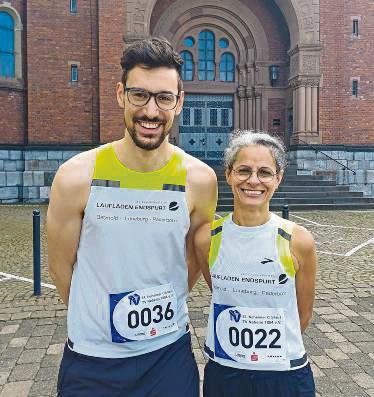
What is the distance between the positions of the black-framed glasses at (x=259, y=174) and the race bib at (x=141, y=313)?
61 cm

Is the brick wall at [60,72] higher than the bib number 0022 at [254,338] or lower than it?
higher

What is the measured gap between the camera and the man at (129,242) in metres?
1.91

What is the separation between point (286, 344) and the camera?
77.0 inches

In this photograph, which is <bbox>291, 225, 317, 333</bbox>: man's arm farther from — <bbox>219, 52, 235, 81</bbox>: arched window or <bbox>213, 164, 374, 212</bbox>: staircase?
<bbox>219, 52, 235, 81</bbox>: arched window

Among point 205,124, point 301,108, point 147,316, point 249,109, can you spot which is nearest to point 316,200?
point 301,108

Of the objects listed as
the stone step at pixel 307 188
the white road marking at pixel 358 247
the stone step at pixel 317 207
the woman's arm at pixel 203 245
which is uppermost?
the woman's arm at pixel 203 245

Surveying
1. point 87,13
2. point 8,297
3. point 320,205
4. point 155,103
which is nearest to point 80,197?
point 155,103

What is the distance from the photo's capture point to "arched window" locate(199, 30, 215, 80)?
60.6ft

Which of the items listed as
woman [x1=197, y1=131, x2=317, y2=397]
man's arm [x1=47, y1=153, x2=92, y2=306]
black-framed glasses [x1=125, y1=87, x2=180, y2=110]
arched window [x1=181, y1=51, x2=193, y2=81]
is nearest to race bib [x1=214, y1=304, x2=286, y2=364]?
woman [x1=197, y1=131, x2=317, y2=397]

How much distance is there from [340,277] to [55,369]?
430 centimetres

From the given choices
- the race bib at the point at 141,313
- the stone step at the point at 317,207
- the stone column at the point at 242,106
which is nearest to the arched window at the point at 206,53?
the stone column at the point at 242,106

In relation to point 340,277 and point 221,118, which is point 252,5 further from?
point 340,277

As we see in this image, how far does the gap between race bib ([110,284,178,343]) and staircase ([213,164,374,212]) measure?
1121 centimetres

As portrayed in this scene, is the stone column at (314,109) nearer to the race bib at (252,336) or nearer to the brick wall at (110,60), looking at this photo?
the brick wall at (110,60)
